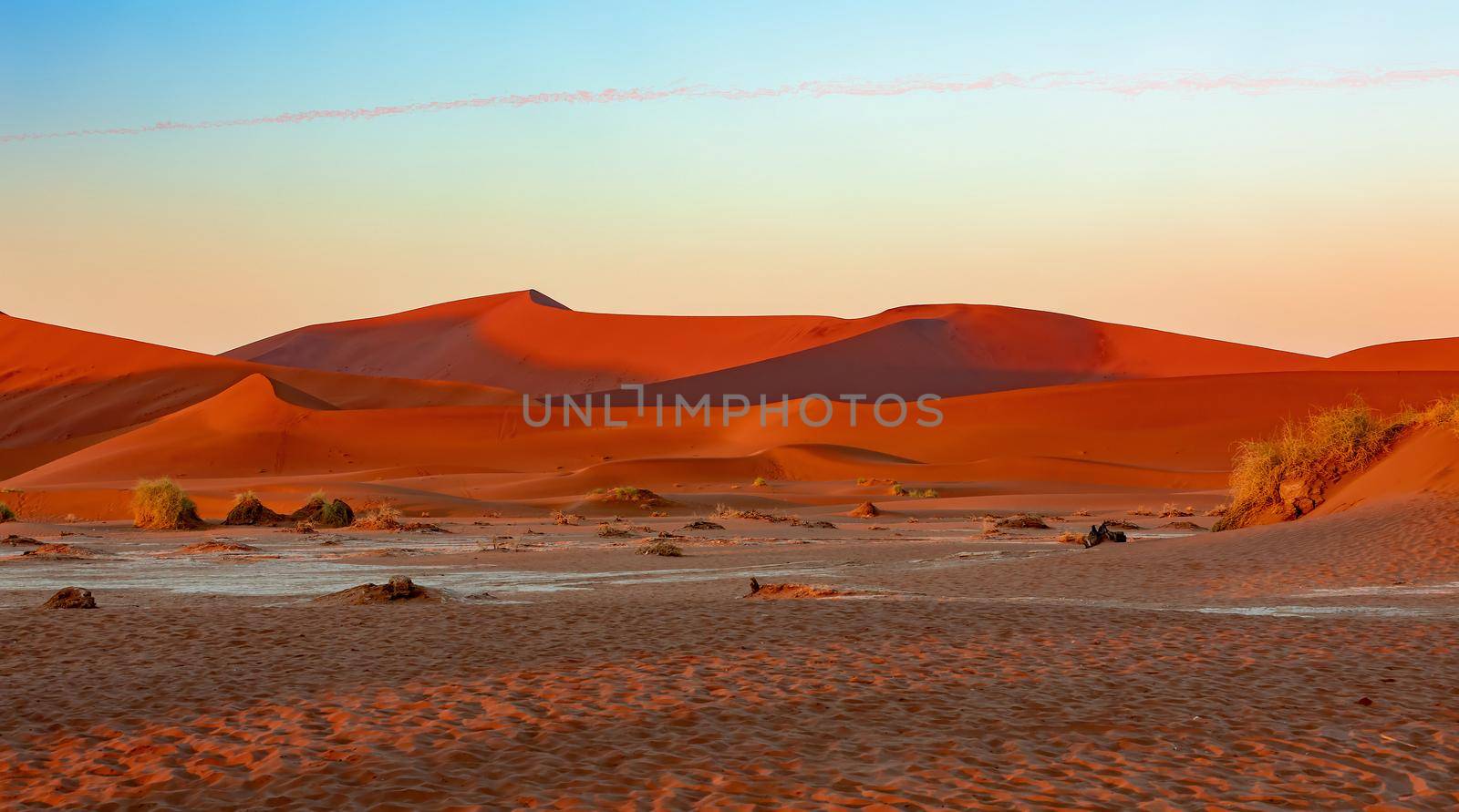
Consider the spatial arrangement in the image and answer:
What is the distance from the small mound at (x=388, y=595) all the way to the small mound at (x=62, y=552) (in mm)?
9394

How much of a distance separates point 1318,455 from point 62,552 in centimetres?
2252

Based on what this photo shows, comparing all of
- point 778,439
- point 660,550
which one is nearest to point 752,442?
point 778,439

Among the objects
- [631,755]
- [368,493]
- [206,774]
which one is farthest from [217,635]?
[368,493]

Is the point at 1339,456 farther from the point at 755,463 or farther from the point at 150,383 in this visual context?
the point at 150,383

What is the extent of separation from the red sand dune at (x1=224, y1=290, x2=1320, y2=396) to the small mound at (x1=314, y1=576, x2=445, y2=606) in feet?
294

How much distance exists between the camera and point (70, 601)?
13062 millimetres

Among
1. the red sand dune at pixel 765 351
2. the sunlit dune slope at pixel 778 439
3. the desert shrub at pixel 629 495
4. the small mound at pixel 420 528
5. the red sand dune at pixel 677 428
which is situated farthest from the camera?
the red sand dune at pixel 765 351

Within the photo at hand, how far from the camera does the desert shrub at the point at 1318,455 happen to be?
2266cm

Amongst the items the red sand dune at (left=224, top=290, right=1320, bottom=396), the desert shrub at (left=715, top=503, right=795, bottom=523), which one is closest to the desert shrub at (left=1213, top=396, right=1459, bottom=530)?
the desert shrub at (left=715, top=503, right=795, bottom=523)

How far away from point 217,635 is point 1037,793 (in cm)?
805

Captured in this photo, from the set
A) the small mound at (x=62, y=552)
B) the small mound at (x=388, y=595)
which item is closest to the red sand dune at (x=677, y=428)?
the small mound at (x=62, y=552)

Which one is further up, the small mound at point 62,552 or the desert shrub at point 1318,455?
the desert shrub at point 1318,455

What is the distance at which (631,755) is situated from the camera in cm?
698

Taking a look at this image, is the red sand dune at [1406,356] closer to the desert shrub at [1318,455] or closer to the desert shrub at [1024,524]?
the desert shrub at [1024,524]
